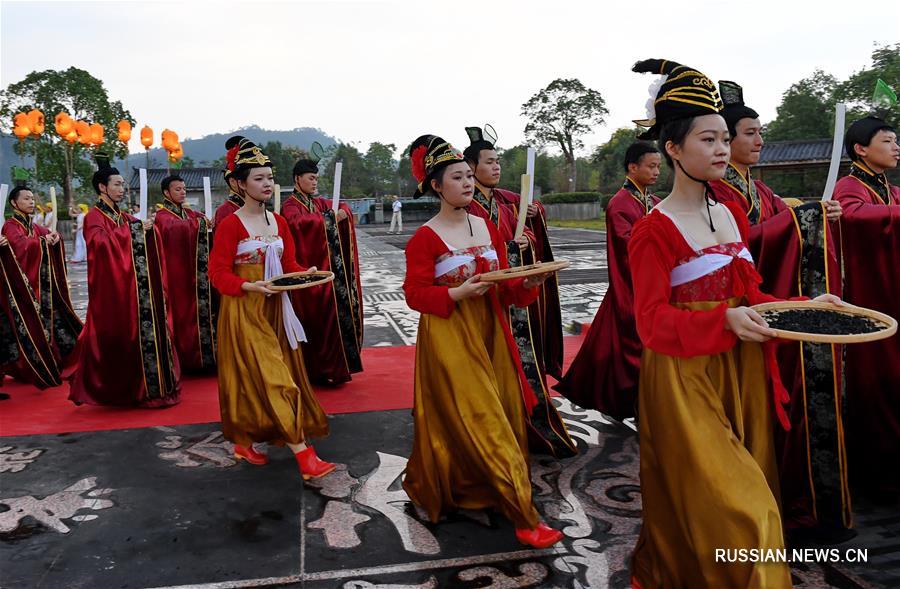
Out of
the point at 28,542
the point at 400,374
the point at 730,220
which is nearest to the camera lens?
the point at 730,220

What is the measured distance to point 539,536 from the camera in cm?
271

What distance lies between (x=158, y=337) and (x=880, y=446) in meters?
4.43

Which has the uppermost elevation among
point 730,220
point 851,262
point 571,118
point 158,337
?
point 571,118

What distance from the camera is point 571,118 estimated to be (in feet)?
117

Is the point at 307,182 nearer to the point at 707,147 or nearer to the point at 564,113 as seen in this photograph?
the point at 707,147

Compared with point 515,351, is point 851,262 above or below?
above

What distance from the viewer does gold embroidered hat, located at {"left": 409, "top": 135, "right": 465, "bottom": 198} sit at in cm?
292

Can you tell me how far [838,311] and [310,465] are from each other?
2.48 meters

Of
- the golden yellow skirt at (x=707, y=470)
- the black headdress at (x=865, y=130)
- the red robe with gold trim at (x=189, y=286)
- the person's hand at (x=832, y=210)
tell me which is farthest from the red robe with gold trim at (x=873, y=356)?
the red robe with gold trim at (x=189, y=286)

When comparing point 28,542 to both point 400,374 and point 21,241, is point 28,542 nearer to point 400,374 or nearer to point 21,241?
point 400,374

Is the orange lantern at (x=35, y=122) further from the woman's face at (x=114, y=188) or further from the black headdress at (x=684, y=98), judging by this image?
the black headdress at (x=684, y=98)

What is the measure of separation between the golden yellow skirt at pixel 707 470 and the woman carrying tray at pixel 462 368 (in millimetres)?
673

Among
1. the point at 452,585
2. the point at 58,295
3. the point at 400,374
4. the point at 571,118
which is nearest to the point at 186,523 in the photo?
the point at 452,585

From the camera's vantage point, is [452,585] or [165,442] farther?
[165,442]
